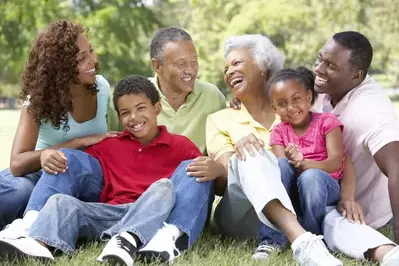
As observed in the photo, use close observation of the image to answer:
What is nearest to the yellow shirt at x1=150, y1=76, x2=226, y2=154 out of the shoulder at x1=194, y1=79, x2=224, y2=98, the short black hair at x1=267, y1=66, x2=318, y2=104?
the shoulder at x1=194, y1=79, x2=224, y2=98

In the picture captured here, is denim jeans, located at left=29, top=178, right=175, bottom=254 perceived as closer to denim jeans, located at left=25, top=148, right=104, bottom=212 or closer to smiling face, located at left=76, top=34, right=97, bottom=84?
denim jeans, located at left=25, top=148, right=104, bottom=212

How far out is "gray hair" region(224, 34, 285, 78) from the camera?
4.09 m

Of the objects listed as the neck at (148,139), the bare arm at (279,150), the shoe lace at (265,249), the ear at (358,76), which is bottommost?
the shoe lace at (265,249)

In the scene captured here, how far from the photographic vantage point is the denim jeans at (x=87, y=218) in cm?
326

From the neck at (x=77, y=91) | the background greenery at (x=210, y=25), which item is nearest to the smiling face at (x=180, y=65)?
the neck at (x=77, y=91)

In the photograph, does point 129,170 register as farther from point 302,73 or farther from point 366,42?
point 366,42

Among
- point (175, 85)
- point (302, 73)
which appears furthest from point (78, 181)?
point (302, 73)

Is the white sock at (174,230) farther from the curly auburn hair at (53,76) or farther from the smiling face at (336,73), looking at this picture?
the smiling face at (336,73)

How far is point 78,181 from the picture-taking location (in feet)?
11.9

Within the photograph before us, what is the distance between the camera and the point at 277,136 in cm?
373

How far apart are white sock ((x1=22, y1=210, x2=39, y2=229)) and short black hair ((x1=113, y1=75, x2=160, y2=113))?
31.1 inches

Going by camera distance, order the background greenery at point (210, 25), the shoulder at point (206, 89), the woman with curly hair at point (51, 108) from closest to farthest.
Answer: the woman with curly hair at point (51, 108) < the shoulder at point (206, 89) < the background greenery at point (210, 25)

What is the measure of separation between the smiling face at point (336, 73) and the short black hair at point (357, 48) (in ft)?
0.08

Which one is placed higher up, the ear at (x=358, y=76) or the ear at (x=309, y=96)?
the ear at (x=358, y=76)
